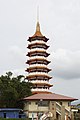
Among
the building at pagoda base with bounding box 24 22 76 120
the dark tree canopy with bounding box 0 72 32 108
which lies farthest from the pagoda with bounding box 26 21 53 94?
the dark tree canopy with bounding box 0 72 32 108

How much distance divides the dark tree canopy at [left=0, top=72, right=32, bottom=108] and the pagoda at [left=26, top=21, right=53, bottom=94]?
7086 millimetres

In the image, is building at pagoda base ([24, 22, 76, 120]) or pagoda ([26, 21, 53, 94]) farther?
pagoda ([26, 21, 53, 94])

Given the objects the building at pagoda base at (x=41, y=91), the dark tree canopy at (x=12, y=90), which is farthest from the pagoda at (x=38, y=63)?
the dark tree canopy at (x=12, y=90)

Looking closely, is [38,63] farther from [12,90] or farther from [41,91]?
[12,90]

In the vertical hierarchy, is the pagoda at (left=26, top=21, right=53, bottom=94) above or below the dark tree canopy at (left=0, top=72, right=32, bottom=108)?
above

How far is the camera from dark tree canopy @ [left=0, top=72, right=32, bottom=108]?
168ft

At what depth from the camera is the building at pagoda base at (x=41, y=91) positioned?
49875mm

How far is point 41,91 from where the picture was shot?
62125 millimetres

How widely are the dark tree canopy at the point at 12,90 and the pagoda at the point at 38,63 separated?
23.2 feet

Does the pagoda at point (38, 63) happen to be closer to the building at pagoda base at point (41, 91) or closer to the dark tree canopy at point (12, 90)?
the building at pagoda base at point (41, 91)

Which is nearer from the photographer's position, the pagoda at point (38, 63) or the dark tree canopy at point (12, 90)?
the dark tree canopy at point (12, 90)

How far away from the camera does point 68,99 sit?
52.8 m

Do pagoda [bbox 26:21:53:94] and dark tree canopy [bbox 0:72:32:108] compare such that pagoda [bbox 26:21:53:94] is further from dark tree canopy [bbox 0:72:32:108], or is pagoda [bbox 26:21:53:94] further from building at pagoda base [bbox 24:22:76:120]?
dark tree canopy [bbox 0:72:32:108]

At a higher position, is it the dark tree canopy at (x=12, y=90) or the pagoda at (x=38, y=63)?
the pagoda at (x=38, y=63)
